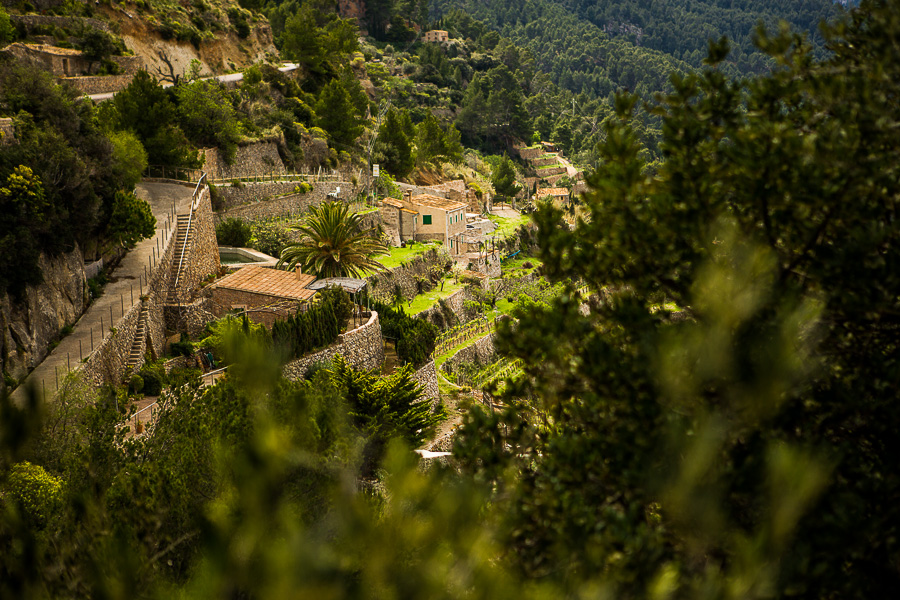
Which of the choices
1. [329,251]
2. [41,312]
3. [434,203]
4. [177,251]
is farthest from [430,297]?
[41,312]

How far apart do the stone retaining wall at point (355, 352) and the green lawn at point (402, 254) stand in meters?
12.1

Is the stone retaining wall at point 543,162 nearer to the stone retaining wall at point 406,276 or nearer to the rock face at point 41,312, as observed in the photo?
the stone retaining wall at point 406,276

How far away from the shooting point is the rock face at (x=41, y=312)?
1912 centimetres

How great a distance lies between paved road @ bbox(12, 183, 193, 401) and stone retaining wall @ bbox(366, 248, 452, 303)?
9336mm

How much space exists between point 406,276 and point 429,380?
42.1ft

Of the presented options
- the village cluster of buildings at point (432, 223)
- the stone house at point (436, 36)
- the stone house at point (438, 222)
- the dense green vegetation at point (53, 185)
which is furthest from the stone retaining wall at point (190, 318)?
the stone house at point (436, 36)

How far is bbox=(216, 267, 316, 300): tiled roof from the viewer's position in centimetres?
2789

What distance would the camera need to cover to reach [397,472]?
7.23m

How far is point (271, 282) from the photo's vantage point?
28.9 metres

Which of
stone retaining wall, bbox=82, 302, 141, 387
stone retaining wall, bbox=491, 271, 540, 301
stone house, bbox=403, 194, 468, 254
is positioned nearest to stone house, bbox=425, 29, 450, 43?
stone house, bbox=403, 194, 468, 254

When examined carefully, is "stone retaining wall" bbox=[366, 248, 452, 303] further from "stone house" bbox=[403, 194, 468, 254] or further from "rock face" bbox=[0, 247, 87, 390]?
"rock face" bbox=[0, 247, 87, 390]

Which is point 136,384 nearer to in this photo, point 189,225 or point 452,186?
point 189,225

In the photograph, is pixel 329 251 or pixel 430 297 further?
pixel 430 297

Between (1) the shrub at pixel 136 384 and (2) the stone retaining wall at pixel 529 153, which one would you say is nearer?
(1) the shrub at pixel 136 384
